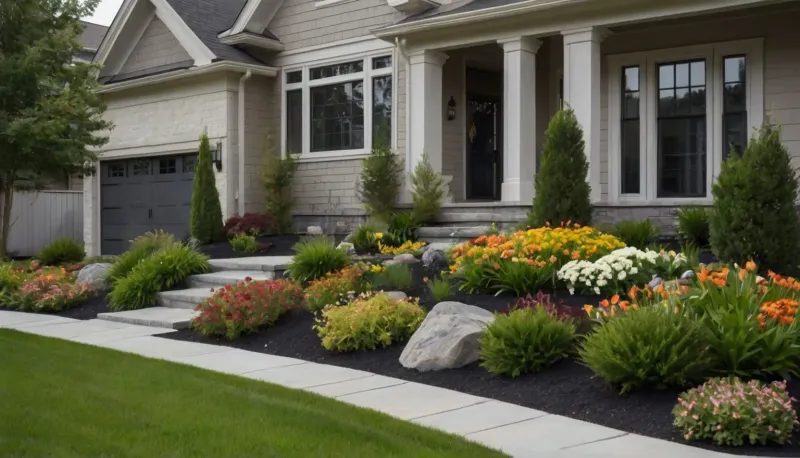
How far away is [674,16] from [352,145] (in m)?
6.40

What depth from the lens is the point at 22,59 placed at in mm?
14016

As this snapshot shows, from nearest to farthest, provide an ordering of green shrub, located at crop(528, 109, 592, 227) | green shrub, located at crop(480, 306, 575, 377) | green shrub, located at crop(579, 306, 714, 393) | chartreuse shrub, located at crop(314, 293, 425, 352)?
Result: green shrub, located at crop(579, 306, 714, 393) → green shrub, located at crop(480, 306, 575, 377) → chartreuse shrub, located at crop(314, 293, 425, 352) → green shrub, located at crop(528, 109, 592, 227)

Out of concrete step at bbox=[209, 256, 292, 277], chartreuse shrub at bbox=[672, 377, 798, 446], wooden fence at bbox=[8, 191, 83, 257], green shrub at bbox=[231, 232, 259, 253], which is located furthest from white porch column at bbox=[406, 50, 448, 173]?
wooden fence at bbox=[8, 191, 83, 257]

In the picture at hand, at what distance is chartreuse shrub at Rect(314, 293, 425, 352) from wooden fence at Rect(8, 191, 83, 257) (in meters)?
15.7

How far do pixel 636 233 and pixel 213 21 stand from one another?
1088 cm

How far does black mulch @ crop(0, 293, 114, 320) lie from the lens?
11195mm

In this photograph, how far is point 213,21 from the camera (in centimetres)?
1803

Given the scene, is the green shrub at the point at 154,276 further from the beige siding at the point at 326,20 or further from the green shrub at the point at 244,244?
the beige siding at the point at 326,20

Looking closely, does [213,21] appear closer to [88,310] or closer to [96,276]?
[96,276]

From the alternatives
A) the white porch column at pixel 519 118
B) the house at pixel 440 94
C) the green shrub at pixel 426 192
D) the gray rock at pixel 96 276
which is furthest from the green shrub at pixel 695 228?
the gray rock at pixel 96 276

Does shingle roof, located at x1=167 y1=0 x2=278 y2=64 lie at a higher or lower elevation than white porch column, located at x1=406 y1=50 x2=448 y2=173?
higher

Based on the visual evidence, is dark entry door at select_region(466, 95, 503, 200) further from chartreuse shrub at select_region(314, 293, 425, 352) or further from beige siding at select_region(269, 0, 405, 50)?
chartreuse shrub at select_region(314, 293, 425, 352)

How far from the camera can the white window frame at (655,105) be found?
12461 millimetres

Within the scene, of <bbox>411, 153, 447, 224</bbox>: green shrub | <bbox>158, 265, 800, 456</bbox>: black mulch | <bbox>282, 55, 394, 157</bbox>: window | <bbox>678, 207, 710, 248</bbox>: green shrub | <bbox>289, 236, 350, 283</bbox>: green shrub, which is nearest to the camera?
<bbox>158, 265, 800, 456</bbox>: black mulch
